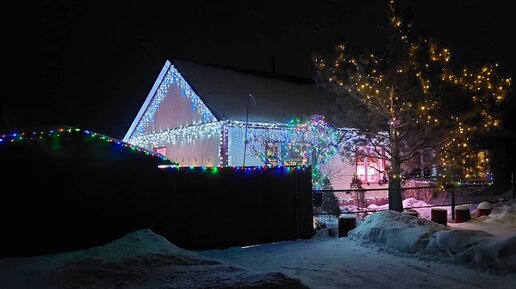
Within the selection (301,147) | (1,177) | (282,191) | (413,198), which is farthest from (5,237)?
(413,198)

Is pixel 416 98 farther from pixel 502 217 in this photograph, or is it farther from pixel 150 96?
pixel 150 96

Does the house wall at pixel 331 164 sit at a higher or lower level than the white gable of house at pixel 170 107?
lower

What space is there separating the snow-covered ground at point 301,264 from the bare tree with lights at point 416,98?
4.60 meters

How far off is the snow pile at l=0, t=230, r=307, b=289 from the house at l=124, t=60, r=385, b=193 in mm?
8107

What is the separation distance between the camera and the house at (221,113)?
57.7 feet

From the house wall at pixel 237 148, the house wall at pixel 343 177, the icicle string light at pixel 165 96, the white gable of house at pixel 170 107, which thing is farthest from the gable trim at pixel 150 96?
the house wall at pixel 343 177

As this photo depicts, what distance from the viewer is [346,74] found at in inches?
587

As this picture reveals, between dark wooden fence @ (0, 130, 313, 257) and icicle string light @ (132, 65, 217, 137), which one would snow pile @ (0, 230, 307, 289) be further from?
icicle string light @ (132, 65, 217, 137)

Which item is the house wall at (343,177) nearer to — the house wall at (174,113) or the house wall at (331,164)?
the house wall at (331,164)

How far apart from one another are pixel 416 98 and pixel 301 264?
310 inches

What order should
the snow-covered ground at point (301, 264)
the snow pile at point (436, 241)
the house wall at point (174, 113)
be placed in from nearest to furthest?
the snow-covered ground at point (301, 264) < the snow pile at point (436, 241) < the house wall at point (174, 113)

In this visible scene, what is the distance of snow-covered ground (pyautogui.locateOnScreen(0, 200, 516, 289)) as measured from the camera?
6.48 meters

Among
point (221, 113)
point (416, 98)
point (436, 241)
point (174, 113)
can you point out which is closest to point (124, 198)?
point (436, 241)

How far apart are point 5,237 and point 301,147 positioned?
11140mm
